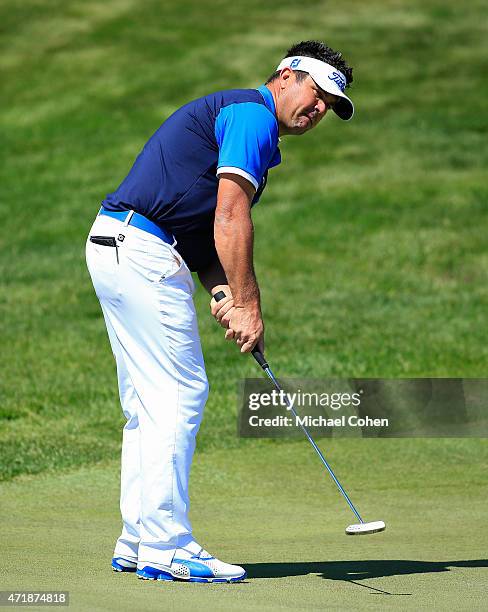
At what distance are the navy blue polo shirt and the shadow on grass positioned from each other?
1.41 metres

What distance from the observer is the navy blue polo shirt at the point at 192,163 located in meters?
5.07

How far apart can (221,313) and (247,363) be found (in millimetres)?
6298

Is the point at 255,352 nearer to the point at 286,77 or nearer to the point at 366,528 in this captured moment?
the point at 366,528

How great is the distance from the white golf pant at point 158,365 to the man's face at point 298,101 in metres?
0.72

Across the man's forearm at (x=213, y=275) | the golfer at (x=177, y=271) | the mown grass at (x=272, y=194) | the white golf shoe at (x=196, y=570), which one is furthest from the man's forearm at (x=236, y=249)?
the mown grass at (x=272, y=194)

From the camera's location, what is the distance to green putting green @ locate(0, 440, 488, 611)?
479cm

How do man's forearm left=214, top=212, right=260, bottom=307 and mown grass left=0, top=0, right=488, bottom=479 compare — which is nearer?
man's forearm left=214, top=212, right=260, bottom=307

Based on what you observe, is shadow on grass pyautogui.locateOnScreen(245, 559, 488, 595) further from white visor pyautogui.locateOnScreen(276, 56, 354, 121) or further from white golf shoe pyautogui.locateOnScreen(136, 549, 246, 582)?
white visor pyautogui.locateOnScreen(276, 56, 354, 121)

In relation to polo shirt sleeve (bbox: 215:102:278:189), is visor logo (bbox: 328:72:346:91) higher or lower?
higher

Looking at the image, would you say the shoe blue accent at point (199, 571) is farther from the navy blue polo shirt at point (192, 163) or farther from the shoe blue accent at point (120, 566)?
the navy blue polo shirt at point (192, 163)

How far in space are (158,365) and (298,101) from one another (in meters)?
1.23

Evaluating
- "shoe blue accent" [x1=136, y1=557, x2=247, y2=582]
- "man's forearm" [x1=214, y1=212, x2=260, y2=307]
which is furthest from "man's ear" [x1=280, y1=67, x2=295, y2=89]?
"shoe blue accent" [x1=136, y1=557, x2=247, y2=582]

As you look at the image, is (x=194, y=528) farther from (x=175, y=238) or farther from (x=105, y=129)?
(x=105, y=129)

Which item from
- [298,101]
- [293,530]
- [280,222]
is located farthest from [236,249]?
[280,222]
